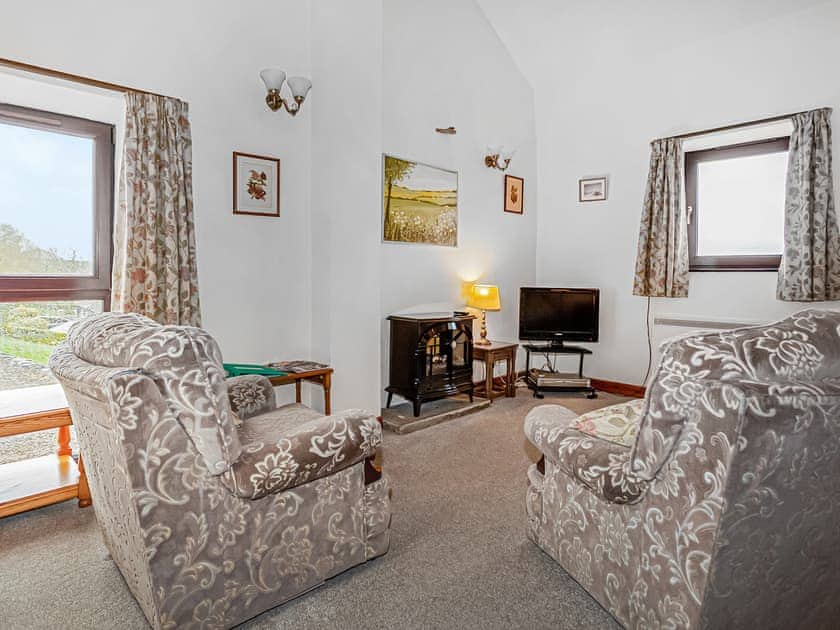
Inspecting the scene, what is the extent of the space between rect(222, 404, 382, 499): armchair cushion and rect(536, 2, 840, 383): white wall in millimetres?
3815

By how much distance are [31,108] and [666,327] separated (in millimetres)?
4960

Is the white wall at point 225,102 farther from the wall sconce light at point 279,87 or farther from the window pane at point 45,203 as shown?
the window pane at point 45,203

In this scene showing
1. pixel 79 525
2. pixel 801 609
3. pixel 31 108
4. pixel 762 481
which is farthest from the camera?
pixel 31 108

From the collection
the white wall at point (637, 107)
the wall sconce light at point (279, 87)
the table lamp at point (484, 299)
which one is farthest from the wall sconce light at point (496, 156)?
the wall sconce light at point (279, 87)

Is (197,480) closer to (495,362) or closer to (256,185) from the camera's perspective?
(256,185)

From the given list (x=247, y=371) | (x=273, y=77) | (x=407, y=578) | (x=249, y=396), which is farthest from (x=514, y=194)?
(x=407, y=578)

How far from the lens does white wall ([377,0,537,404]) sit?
4.36 m

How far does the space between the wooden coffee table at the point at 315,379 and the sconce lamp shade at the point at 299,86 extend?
185cm

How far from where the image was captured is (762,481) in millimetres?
1181

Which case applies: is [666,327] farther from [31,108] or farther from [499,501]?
[31,108]

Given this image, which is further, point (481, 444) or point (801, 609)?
point (481, 444)

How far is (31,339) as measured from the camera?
2953mm

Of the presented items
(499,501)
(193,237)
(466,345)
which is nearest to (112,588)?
(499,501)

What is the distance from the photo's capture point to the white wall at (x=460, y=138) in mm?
4359
